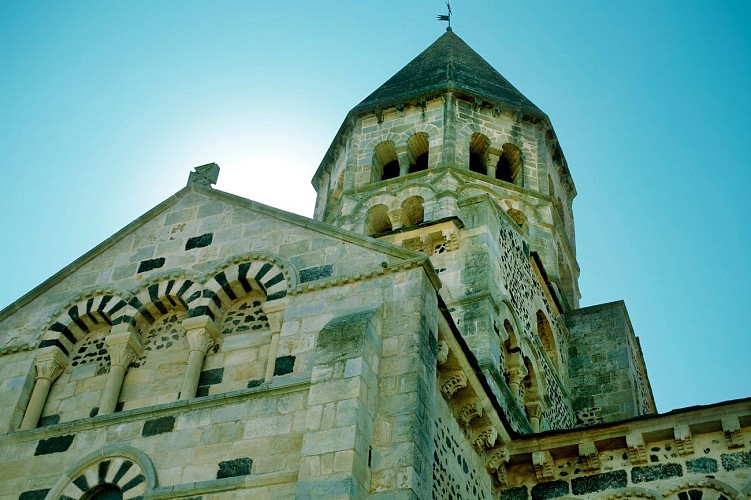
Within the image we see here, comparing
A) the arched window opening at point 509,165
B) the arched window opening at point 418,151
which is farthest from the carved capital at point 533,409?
the arched window opening at point 418,151

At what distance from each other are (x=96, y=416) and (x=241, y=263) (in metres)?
2.89

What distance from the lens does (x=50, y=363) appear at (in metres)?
14.2

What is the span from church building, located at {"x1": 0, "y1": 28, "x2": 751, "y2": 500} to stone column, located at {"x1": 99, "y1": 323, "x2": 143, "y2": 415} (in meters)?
0.02

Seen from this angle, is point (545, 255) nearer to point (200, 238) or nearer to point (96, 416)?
point (200, 238)

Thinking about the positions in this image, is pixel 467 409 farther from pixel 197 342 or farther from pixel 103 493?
pixel 103 493

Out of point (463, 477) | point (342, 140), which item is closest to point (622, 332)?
point (342, 140)

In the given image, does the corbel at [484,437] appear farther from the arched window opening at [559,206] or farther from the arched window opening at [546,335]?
the arched window opening at [559,206]

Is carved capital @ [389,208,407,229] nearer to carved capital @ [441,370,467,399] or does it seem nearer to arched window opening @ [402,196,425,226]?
arched window opening @ [402,196,425,226]

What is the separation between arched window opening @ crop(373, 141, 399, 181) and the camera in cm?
2694

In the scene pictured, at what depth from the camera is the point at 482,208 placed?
20.2 meters

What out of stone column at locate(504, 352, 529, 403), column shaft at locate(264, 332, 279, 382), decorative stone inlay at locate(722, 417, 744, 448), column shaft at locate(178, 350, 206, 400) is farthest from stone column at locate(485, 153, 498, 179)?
column shaft at locate(178, 350, 206, 400)

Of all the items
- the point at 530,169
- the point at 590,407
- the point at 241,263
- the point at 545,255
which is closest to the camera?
the point at 241,263

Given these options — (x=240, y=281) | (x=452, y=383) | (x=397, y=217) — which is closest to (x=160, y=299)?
(x=240, y=281)

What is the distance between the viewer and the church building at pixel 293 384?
11438 mm
